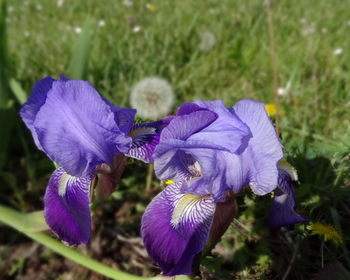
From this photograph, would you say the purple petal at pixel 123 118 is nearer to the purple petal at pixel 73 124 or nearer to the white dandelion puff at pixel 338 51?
the purple petal at pixel 73 124

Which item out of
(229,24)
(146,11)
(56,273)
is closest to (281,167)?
(56,273)

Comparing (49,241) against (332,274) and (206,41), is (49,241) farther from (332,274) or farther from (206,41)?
(206,41)

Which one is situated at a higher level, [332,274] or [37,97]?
[37,97]

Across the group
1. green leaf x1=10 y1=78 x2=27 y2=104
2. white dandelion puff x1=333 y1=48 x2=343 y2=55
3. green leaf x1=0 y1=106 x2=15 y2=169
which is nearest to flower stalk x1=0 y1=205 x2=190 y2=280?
green leaf x1=0 y1=106 x2=15 y2=169

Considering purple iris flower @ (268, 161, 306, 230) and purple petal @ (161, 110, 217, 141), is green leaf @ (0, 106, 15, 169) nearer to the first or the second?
purple petal @ (161, 110, 217, 141)

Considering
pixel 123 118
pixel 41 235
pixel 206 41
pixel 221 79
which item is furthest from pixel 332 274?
pixel 206 41

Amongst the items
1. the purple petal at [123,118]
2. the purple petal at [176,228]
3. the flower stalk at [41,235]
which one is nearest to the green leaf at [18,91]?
the flower stalk at [41,235]
